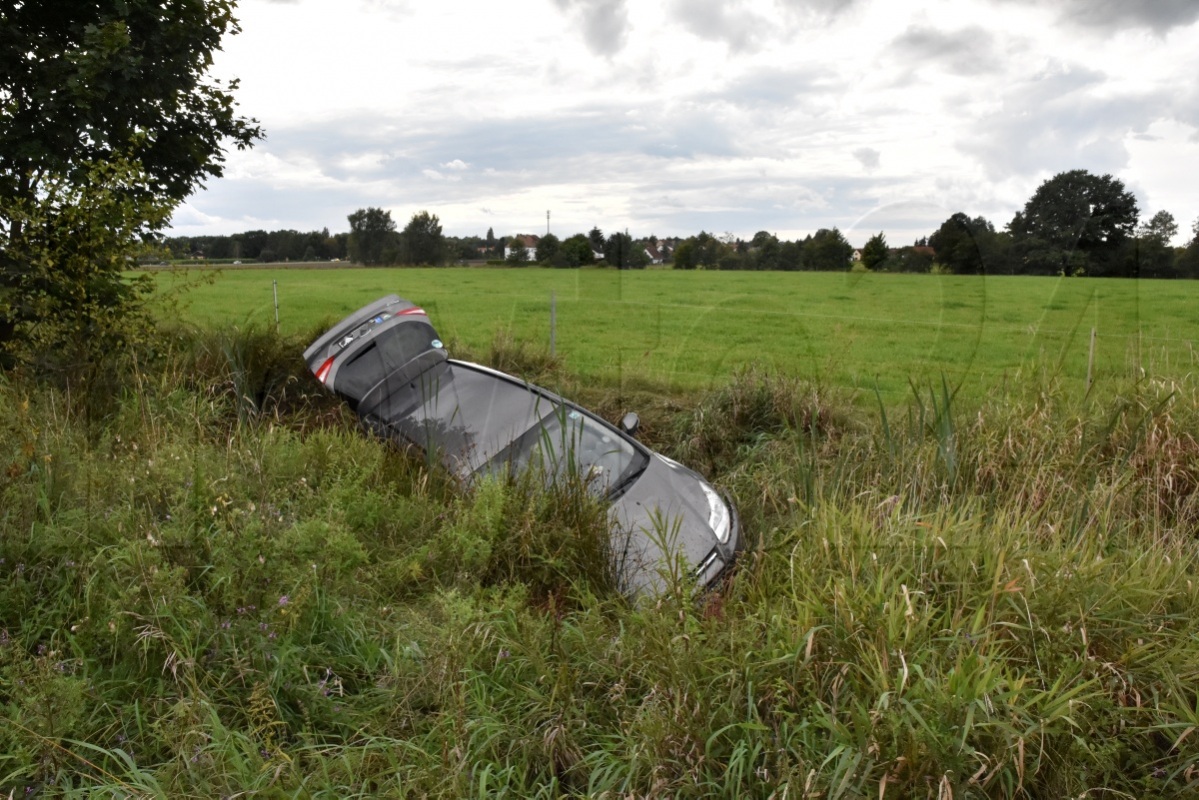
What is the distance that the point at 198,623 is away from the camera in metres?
3.20

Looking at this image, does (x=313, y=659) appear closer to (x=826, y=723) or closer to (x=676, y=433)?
(x=826, y=723)

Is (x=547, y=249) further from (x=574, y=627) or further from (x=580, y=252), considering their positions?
(x=574, y=627)

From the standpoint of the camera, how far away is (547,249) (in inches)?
775

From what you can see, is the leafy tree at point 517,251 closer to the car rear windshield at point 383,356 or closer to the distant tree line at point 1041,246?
the distant tree line at point 1041,246

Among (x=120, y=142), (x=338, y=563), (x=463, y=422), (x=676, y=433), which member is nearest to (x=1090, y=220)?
(x=676, y=433)

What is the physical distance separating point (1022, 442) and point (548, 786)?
414 centimetres

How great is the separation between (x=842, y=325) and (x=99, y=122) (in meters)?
9.57

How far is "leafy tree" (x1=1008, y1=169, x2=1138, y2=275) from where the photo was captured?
30.1 ft

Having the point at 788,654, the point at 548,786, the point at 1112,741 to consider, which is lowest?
the point at 548,786

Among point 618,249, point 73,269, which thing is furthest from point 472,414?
point 618,249

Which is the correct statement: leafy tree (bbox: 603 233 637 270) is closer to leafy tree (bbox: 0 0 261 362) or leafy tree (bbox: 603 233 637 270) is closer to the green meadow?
leafy tree (bbox: 0 0 261 362)

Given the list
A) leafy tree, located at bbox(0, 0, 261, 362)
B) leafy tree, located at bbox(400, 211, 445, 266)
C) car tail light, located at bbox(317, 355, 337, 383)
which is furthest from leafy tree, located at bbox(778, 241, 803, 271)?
leafy tree, located at bbox(400, 211, 445, 266)

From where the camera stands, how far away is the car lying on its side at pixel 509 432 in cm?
448

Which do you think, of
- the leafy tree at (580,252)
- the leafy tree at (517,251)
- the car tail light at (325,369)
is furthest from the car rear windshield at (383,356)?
the leafy tree at (517,251)
